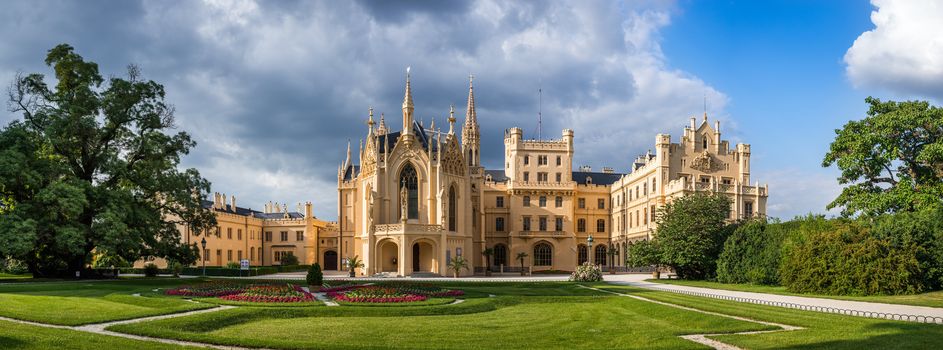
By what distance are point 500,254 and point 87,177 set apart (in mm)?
45013

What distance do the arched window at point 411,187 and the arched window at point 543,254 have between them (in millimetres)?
20288

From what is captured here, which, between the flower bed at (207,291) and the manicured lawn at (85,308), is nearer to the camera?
the manicured lawn at (85,308)

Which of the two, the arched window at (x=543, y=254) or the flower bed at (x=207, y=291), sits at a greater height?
the flower bed at (x=207, y=291)

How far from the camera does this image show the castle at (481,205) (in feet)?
206

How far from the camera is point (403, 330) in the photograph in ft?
66.3

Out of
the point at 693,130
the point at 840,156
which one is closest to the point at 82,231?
the point at 840,156

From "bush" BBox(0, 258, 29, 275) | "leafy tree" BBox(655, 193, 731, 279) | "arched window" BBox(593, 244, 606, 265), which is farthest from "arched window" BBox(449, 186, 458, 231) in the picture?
"bush" BBox(0, 258, 29, 275)

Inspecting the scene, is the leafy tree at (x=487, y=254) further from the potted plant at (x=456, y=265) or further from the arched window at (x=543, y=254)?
the potted plant at (x=456, y=265)

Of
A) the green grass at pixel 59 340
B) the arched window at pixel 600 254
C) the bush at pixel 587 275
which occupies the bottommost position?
the arched window at pixel 600 254

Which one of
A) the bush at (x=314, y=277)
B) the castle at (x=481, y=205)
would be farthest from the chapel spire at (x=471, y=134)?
the bush at (x=314, y=277)

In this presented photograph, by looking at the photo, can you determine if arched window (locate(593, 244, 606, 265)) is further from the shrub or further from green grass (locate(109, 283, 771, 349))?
green grass (locate(109, 283, 771, 349))

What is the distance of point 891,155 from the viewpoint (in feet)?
143

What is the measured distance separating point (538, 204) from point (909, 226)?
4798 centimetres

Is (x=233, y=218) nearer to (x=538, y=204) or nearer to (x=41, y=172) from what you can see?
(x=538, y=204)
